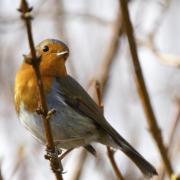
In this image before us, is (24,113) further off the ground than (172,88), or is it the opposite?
(24,113)

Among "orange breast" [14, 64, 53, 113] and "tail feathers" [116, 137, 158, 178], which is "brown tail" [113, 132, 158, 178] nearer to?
"tail feathers" [116, 137, 158, 178]

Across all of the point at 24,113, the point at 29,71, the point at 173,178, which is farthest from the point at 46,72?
the point at 173,178

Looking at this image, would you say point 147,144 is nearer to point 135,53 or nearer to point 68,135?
point 68,135

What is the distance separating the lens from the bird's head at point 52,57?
4.30m

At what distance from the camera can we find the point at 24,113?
4.30 metres

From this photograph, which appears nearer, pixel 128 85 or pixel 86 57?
pixel 128 85

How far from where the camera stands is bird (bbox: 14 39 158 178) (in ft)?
14.1

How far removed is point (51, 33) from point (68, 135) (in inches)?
112

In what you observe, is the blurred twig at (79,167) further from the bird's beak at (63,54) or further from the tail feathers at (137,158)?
the bird's beak at (63,54)

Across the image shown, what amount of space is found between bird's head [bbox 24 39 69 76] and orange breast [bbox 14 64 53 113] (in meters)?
0.07

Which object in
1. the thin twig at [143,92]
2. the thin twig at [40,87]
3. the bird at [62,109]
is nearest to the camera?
the thin twig at [40,87]

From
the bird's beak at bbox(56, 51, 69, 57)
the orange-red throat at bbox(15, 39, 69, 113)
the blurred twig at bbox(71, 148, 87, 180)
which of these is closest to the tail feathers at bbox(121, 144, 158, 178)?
the blurred twig at bbox(71, 148, 87, 180)

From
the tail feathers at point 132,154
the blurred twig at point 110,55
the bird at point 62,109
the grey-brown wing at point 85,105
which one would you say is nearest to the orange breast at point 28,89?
the bird at point 62,109

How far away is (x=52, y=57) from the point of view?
4449mm
